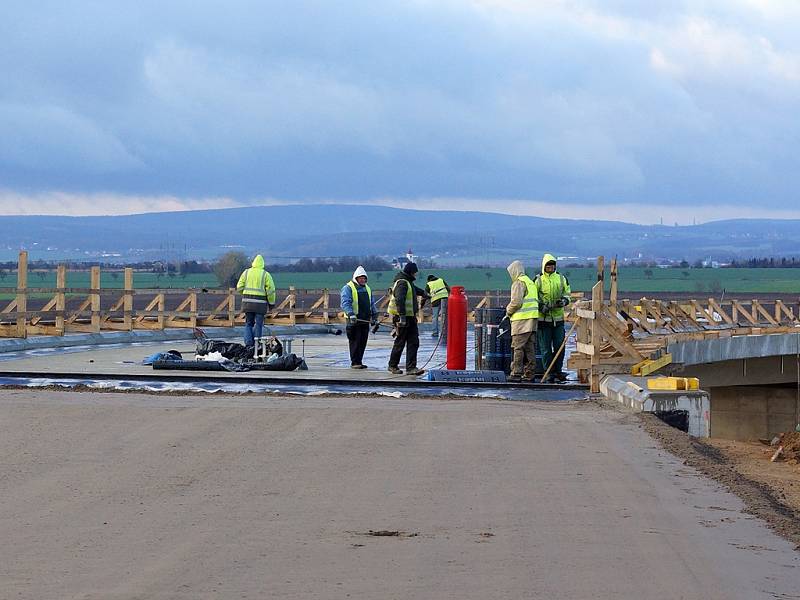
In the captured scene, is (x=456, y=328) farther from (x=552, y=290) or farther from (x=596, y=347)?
(x=596, y=347)

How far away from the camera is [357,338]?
77.5ft

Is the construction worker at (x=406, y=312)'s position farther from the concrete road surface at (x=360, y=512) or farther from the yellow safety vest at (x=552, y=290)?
the concrete road surface at (x=360, y=512)

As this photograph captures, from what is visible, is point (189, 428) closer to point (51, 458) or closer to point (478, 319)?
point (51, 458)

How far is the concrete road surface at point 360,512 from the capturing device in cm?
780

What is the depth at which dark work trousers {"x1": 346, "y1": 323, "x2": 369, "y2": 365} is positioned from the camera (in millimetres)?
23422

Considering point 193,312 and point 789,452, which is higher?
point 193,312

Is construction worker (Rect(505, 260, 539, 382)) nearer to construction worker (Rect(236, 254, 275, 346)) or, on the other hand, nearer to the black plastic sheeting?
the black plastic sheeting

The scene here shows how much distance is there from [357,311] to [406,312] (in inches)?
50.4

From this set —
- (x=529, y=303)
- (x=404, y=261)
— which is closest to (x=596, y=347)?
(x=529, y=303)

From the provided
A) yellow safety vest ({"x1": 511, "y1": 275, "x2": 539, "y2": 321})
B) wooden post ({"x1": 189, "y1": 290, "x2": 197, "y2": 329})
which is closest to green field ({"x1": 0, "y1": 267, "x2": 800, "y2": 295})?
wooden post ({"x1": 189, "y1": 290, "x2": 197, "y2": 329})

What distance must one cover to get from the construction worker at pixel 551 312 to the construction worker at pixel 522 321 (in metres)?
0.17

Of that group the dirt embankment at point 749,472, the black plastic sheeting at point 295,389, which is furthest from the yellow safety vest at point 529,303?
the dirt embankment at point 749,472

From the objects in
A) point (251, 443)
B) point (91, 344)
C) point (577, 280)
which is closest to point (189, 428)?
point (251, 443)

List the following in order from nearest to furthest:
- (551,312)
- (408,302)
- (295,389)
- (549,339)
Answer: (295,389), (551,312), (549,339), (408,302)
